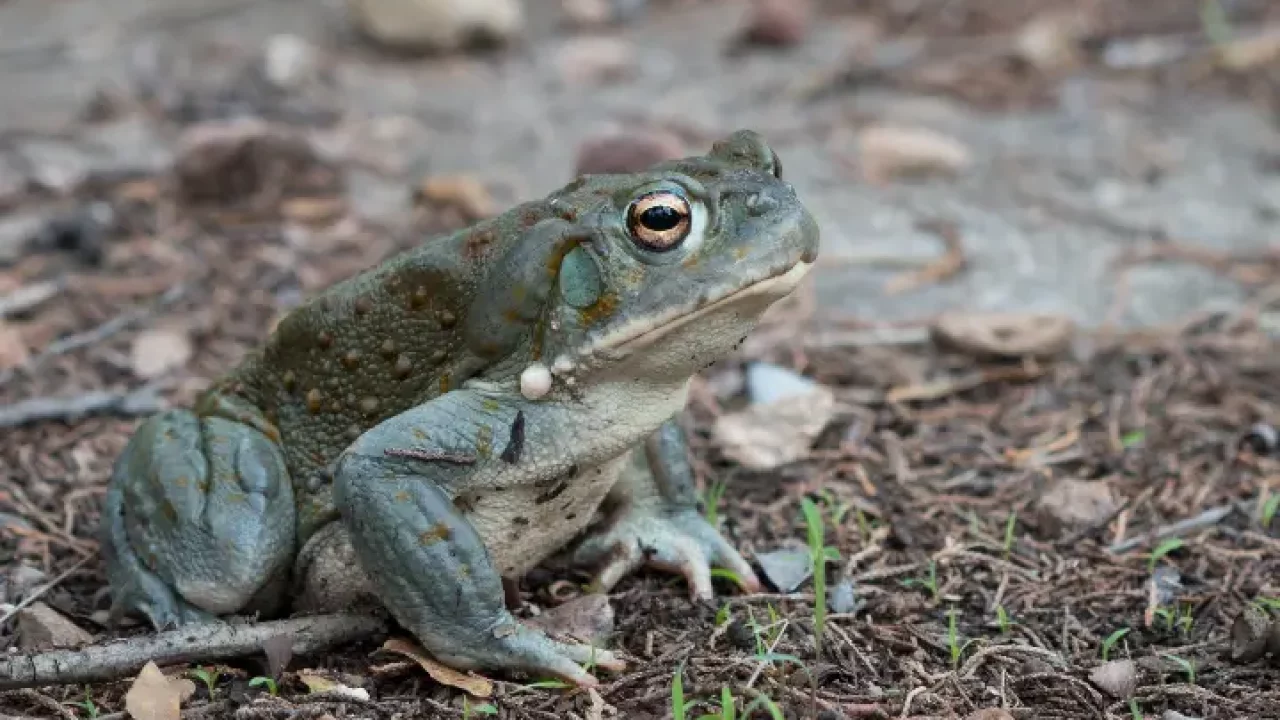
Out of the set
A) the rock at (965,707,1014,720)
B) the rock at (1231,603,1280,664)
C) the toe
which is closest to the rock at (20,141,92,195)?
the toe

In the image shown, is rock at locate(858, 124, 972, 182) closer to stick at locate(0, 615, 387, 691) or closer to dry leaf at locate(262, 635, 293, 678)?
stick at locate(0, 615, 387, 691)

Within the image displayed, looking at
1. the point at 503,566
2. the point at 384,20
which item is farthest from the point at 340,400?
the point at 384,20

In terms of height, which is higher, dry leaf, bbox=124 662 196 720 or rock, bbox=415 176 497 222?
rock, bbox=415 176 497 222

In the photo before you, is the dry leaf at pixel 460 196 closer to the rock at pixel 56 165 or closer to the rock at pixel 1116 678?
the rock at pixel 56 165

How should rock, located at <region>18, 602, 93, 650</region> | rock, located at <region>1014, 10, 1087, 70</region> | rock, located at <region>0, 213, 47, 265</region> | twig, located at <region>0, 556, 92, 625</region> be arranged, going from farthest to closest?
rock, located at <region>1014, 10, 1087, 70</region> < rock, located at <region>0, 213, 47, 265</region> < twig, located at <region>0, 556, 92, 625</region> < rock, located at <region>18, 602, 93, 650</region>

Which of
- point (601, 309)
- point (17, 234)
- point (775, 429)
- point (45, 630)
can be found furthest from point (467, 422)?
point (17, 234)
